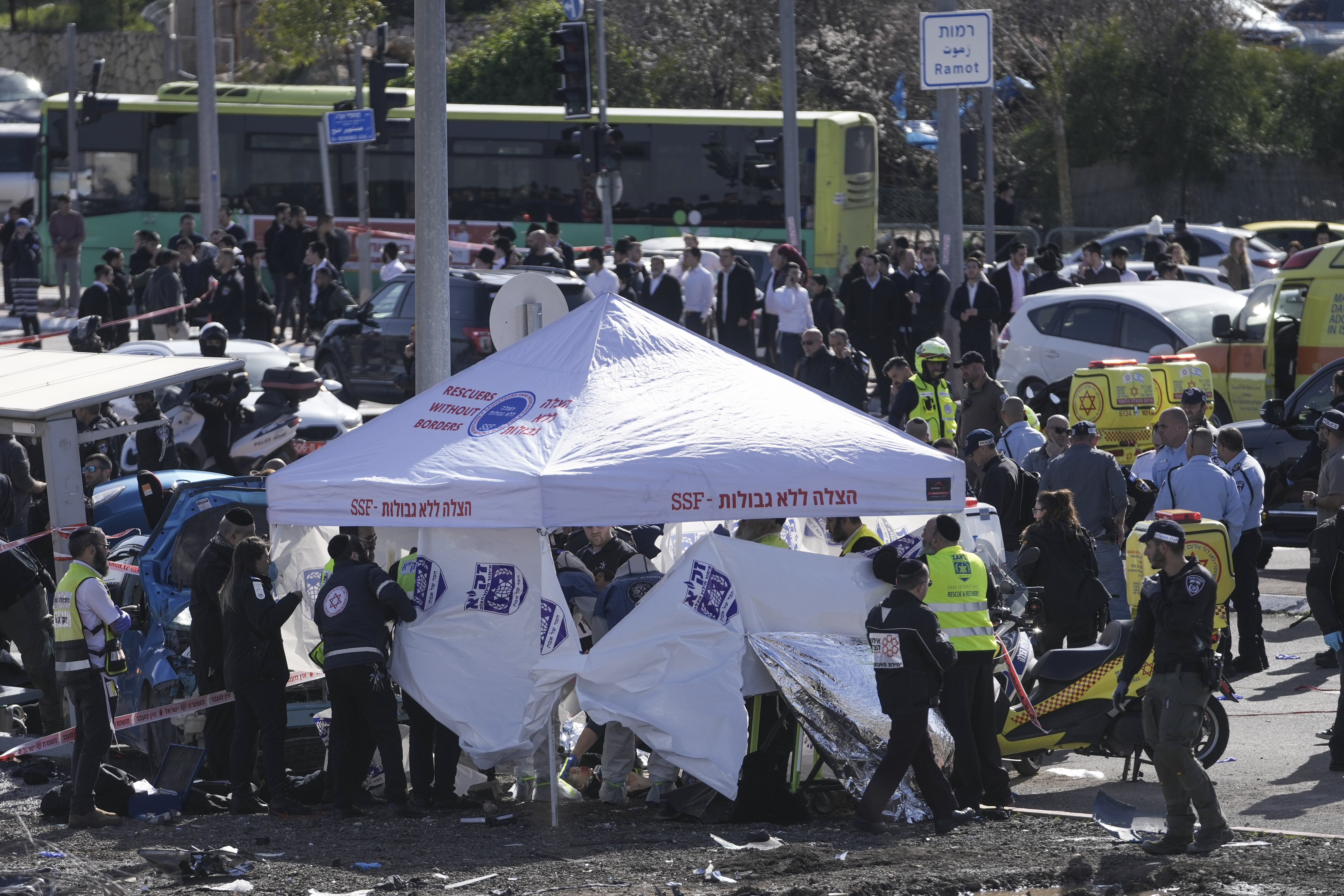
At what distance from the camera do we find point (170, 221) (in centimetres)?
A: 3303

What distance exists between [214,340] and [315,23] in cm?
2935

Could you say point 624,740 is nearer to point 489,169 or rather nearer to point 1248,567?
point 1248,567

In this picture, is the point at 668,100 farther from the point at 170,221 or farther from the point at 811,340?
the point at 811,340

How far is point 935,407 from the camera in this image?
621 inches

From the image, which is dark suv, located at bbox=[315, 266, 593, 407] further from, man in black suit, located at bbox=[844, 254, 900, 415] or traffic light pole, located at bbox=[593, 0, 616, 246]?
man in black suit, located at bbox=[844, 254, 900, 415]

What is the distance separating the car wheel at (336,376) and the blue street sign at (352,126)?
150 inches

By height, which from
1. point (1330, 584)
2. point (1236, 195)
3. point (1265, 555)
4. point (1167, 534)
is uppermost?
point (1236, 195)

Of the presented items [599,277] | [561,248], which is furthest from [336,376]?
[561,248]

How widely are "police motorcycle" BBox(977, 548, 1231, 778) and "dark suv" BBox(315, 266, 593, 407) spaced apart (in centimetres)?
1229

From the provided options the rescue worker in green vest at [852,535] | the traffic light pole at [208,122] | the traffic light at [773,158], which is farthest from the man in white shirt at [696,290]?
the rescue worker in green vest at [852,535]

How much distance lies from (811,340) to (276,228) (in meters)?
13.4

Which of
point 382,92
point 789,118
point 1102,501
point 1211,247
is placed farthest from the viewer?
point 1211,247

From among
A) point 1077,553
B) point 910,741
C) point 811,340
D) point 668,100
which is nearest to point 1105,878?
point 910,741

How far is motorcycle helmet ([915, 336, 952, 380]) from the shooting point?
15.7 meters
